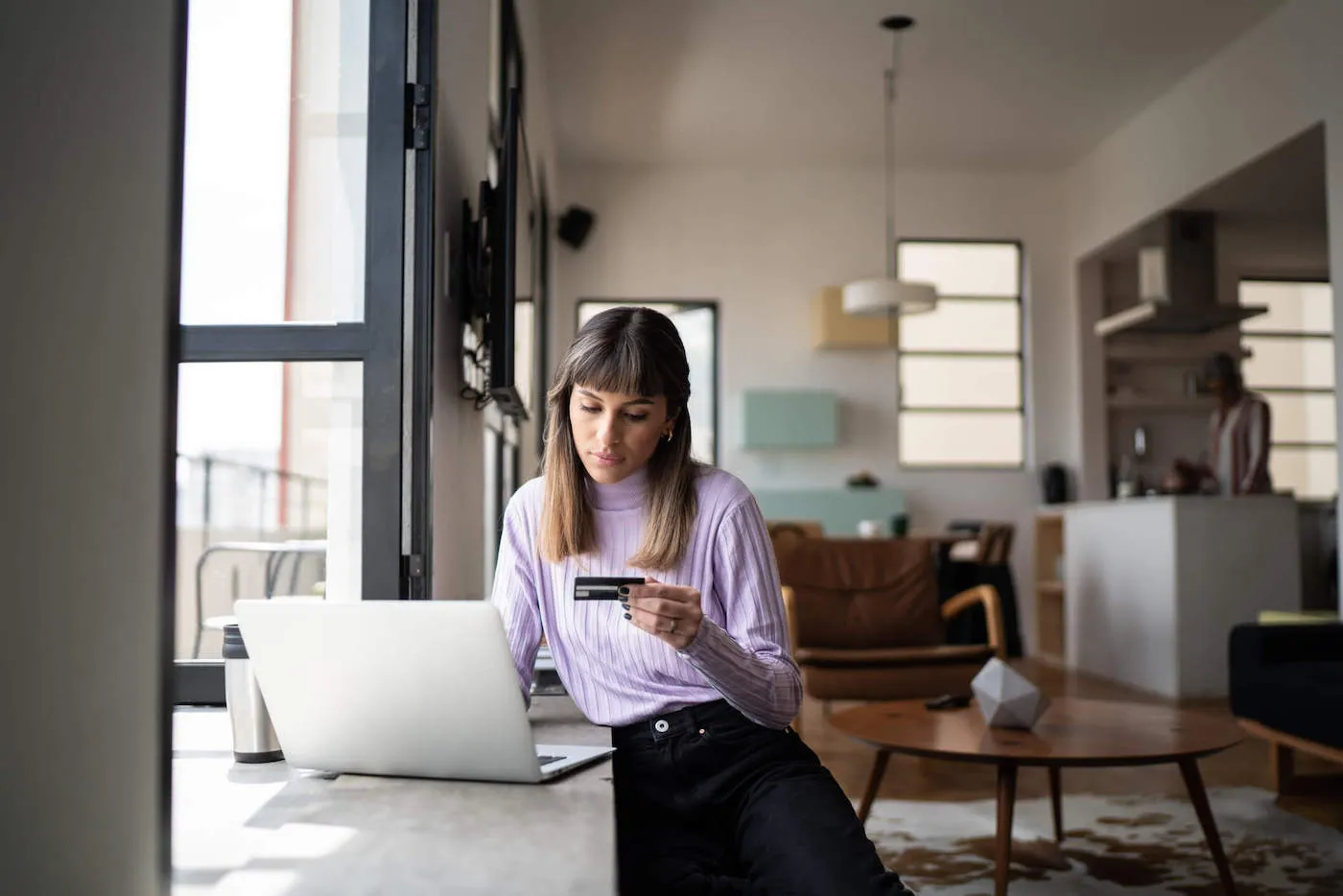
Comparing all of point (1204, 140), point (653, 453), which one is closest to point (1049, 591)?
point (1204, 140)

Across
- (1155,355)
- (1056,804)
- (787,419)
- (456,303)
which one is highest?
(1155,355)

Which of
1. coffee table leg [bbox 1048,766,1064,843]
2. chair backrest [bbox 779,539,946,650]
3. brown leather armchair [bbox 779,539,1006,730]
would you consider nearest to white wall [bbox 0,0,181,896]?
coffee table leg [bbox 1048,766,1064,843]

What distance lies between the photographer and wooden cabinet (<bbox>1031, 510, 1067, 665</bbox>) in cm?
807

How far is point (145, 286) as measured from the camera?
32.4 inches

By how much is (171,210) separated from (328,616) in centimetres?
54

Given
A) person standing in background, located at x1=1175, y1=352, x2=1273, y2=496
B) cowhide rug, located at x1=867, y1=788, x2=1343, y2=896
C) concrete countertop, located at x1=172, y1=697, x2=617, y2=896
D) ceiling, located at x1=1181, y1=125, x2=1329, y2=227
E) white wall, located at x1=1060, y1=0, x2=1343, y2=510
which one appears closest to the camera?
concrete countertop, located at x1=172, y1=697, x2=617, y2=896

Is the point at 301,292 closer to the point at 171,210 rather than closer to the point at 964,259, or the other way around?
the point at 171,210

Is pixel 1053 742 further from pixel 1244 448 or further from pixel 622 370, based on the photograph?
pixel 1244 448

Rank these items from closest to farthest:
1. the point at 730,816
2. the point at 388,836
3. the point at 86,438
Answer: the point at 86,438 < the point at 388,836 < the point at 730,816

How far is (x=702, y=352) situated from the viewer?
28.0 ft

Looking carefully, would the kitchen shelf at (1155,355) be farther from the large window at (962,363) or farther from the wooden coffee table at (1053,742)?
the wooden coffee table at (1053,742)

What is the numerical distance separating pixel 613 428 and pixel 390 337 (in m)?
0.71

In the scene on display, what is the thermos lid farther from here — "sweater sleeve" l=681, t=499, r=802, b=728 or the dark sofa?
the dark sofa

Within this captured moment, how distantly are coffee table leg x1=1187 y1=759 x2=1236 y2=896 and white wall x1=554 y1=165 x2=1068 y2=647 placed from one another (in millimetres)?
5743
